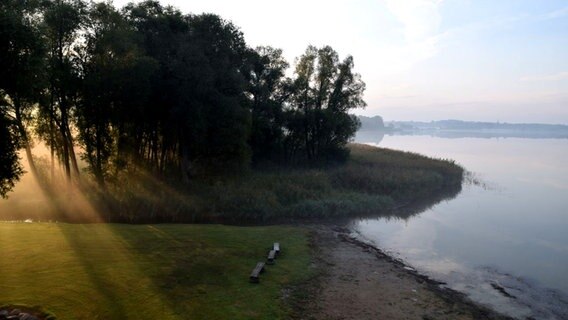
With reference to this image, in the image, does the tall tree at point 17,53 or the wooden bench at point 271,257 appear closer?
the tall tree at point 17,53

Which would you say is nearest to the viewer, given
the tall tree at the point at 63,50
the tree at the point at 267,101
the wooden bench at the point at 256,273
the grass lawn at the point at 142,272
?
the grass lawn at the point at 142,272

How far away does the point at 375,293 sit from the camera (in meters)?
17.0

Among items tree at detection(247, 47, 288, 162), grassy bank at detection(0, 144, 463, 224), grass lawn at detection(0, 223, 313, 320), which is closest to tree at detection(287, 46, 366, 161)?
tree at detection(247, 47, 288, 162)

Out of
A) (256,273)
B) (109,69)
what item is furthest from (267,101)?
(256,273)

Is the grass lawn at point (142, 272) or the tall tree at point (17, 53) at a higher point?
the tall tree at point (17, 53)

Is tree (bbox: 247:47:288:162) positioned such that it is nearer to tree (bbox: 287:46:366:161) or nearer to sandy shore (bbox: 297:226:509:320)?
tree (bbox: 287:46:366:161)

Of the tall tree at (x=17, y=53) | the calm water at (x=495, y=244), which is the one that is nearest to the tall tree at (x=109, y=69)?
the tall tree at (x=17, y=53)

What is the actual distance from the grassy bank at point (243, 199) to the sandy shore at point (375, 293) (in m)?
12.6

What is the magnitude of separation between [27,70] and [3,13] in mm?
1939

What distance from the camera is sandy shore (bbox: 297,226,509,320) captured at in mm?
15008

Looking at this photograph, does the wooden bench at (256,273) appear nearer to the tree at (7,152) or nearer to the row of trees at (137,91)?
the tree at (7,152)

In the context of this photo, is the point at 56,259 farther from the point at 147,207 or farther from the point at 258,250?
the point at 147,207

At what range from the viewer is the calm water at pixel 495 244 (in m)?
19.2

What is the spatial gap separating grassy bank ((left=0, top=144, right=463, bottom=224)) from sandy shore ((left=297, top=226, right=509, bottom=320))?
41.2 ft
